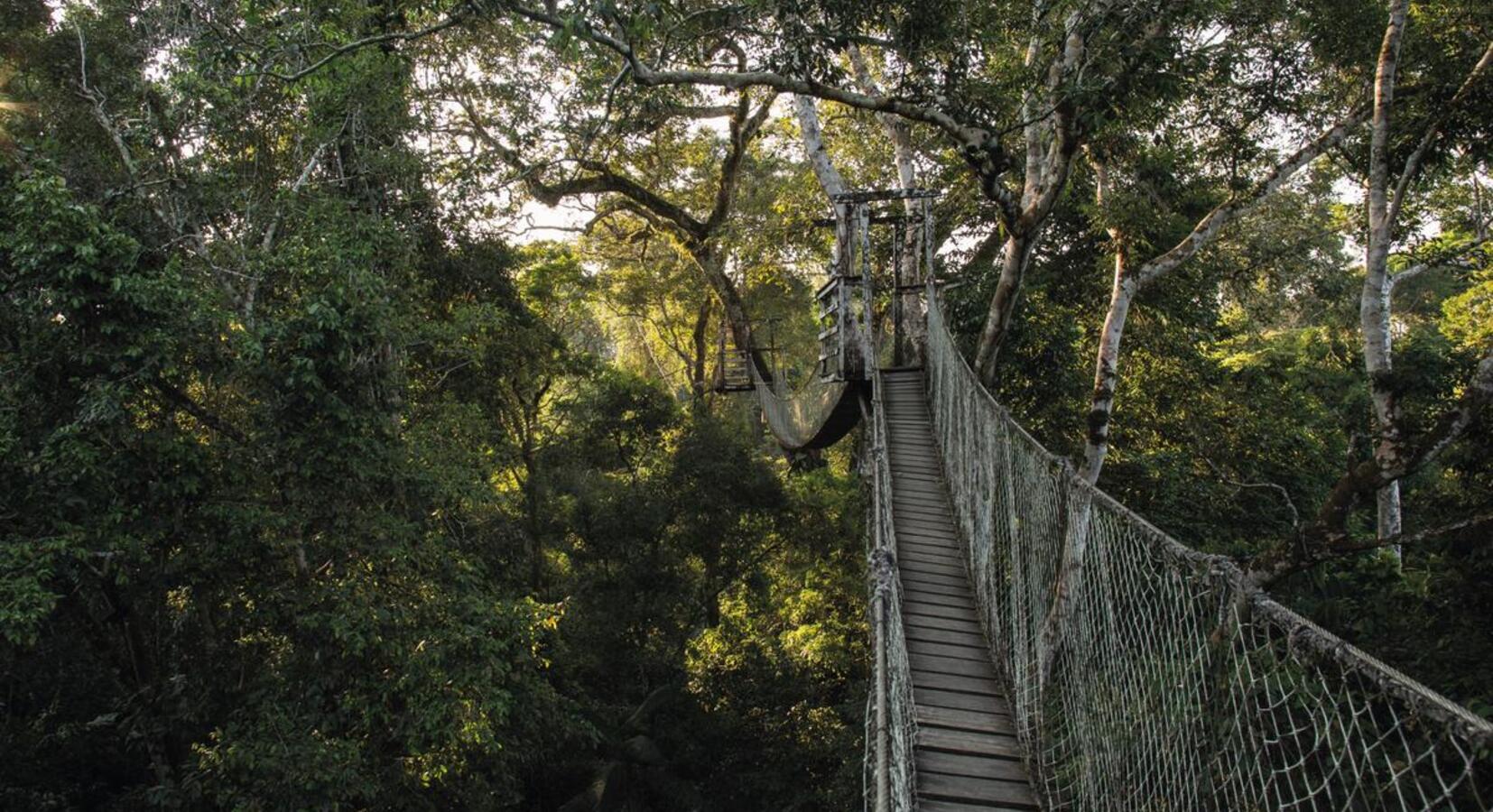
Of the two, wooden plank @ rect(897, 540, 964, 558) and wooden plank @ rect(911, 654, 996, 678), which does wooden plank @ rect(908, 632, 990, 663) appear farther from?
wooden plank @ rect(897, 540, 964, 558)

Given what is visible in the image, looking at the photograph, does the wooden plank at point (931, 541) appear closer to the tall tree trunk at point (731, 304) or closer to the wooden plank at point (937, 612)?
the wooden plank at point (937, 612)

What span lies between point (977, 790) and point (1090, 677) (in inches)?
16.2

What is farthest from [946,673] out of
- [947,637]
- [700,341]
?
[700,341]

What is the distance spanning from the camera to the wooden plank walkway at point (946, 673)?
1997 millimetres

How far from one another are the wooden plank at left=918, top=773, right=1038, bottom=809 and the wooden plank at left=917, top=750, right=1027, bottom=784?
0.01m

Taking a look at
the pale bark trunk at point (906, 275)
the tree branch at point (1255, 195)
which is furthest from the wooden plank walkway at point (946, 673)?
the pale bark trunk at point (906, 275)

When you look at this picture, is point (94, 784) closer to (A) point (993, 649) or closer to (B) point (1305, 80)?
(A) point (993, 649)

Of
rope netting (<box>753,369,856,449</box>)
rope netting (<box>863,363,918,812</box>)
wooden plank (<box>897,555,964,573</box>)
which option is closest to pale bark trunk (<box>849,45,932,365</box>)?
rope netting (<box>753,369,856,449</box>)

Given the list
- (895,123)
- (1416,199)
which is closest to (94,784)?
(895,123)

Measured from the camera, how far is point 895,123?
5867mm

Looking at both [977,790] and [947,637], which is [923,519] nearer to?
[947,637]

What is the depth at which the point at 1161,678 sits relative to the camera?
1.49 meters

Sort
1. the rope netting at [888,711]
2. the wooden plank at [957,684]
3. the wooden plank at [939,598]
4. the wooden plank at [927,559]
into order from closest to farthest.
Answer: the rope netting at [888,711] → the wooden plank at [957,684] → the wooden plank at [939,598] → the wooden plank at [927,559]

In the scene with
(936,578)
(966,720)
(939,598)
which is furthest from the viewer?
(936,578)
